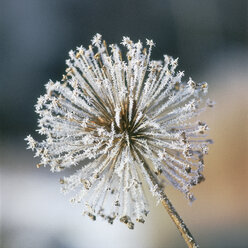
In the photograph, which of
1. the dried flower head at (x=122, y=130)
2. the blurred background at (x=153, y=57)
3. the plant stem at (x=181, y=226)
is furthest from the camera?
the blurred background at (x=153, y=57)

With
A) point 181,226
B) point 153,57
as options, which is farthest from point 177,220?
point 153,57

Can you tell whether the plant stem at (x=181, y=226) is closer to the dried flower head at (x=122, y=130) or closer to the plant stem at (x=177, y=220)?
the plant stem at (x=177, y=220)

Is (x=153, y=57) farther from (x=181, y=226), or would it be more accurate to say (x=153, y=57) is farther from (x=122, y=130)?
(x=181, y=226)

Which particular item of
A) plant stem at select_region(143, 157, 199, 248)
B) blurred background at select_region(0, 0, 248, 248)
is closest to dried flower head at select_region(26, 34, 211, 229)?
plant stem at select_region(143, 157, 199, 248)

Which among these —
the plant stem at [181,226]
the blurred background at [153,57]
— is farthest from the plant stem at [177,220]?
the blurred background at [153,57]

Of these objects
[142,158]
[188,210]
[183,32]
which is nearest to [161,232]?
[188,210]

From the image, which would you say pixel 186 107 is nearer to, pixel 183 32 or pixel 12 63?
pixel 183 32

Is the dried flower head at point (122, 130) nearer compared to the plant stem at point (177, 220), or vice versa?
the plant stem at point (177, 220)
